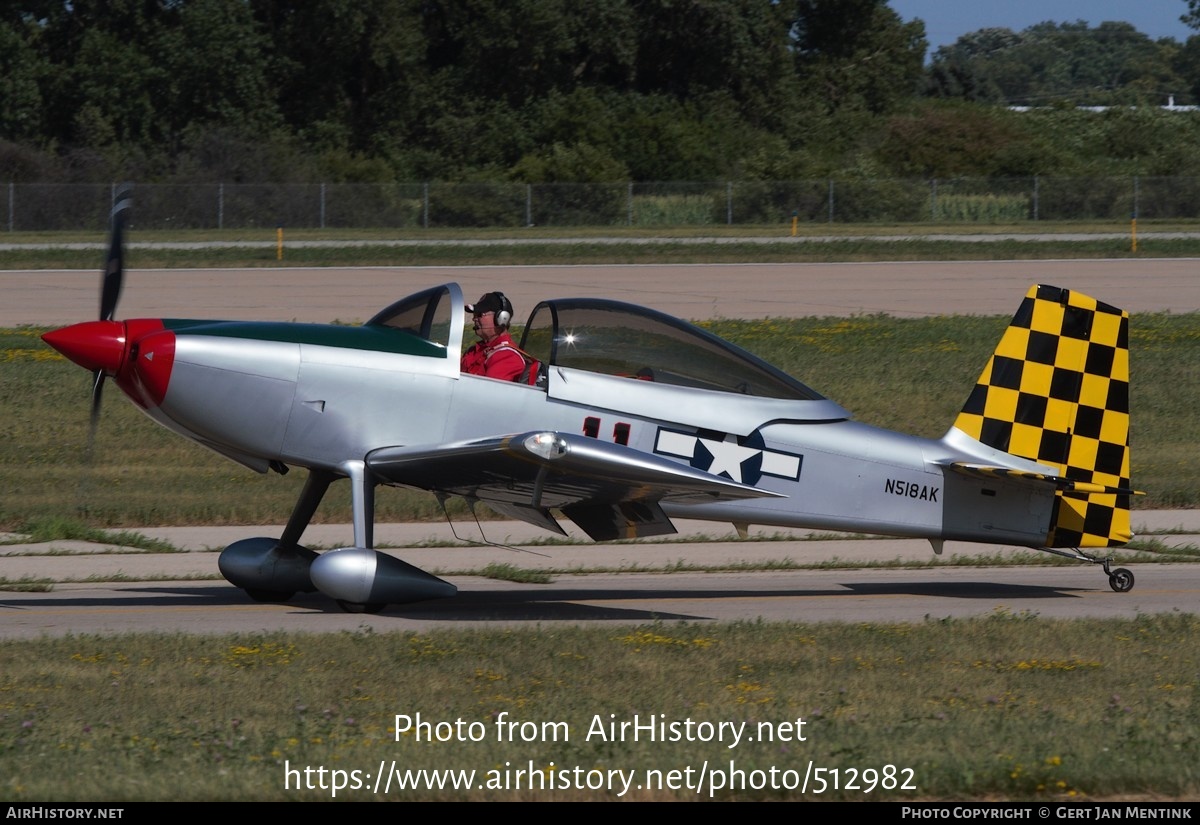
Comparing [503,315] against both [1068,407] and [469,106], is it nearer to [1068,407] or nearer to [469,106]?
[1068,407]

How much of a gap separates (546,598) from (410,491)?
4416 mm

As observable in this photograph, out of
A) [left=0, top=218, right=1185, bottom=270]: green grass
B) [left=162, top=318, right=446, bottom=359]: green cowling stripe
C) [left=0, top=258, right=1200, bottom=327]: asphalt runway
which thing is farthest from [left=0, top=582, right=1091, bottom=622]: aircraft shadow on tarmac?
[left=0, top=218, right=1185, bottom=270]: green grass

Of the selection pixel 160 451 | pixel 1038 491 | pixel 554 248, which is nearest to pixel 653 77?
pixel 554 248

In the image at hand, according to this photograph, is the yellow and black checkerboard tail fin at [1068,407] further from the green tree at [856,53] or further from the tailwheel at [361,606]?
the green tree at [856,53]

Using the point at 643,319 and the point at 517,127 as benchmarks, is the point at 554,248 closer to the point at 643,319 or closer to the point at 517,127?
the point at 517,127

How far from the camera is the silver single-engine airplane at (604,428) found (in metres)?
9.29

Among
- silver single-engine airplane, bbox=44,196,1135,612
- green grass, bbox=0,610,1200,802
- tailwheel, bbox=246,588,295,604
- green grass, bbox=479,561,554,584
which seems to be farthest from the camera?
green grass, bbox=479,561,554,584

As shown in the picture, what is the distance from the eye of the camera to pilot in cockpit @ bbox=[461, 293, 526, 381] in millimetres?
9688

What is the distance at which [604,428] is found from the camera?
31.5ft

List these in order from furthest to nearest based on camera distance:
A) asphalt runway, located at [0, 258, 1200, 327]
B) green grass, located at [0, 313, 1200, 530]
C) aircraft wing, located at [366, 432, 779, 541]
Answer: asphalt runway, located at [0, 258, 1200, 327] → green grass, located at [0, 313, 1200, 530] → aircraft wing, located at [366, 432, 779, 541]

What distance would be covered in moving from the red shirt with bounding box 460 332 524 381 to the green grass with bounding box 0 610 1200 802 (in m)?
1.72

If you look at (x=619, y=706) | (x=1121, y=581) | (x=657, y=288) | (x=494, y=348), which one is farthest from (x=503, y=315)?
(x=657, y=288)

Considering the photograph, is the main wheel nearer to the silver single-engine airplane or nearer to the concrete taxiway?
the concrete taxiway

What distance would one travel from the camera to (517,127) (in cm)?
5750
